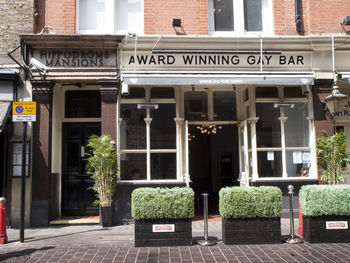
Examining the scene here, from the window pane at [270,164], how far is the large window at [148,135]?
2361 mm

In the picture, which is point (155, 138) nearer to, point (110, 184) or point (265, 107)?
point (110, 184)

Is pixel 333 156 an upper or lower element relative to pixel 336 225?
upper

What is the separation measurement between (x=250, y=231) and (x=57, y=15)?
23.9 ft

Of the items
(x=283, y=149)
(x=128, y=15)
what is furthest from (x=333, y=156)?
(x=128, y=15)

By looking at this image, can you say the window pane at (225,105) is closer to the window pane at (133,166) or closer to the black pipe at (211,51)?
the black pipe at (211,51)

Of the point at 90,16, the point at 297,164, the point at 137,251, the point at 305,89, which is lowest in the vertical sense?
the point at 137,251

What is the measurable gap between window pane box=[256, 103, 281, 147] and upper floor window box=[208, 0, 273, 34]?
2.20 meters

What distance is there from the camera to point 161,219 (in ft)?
20.6

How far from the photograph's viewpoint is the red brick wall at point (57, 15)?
28.8 feet

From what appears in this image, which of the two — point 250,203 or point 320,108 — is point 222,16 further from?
point 250,203

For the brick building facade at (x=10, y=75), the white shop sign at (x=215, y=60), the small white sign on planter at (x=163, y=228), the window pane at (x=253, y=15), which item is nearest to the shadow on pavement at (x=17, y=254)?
the small white sign on planter at (x=163, y=228)

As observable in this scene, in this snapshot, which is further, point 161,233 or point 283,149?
point 283,149

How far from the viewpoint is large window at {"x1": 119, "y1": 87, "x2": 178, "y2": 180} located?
876cm

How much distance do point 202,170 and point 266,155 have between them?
5.81m
